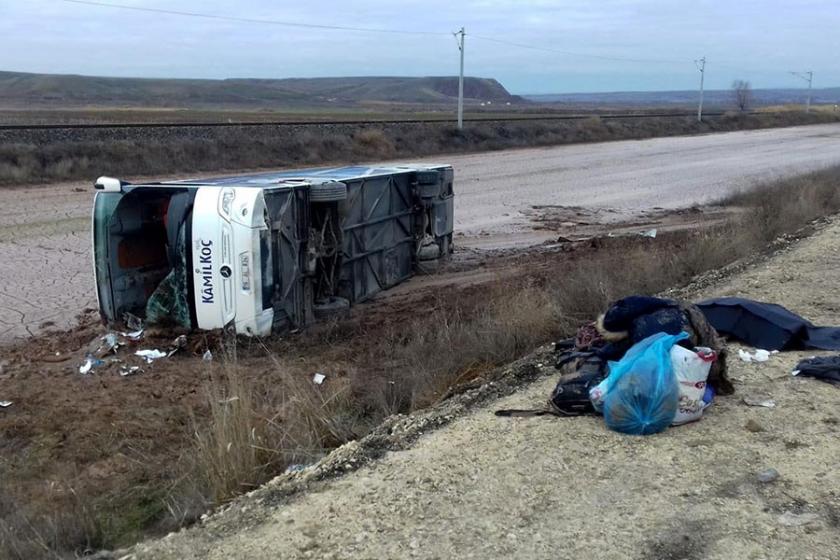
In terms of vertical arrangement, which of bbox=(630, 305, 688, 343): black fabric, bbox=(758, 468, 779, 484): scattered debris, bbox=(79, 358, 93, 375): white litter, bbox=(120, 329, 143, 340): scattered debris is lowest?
bbox=(79, 358, 93, 375): white litter

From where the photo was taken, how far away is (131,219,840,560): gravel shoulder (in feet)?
13.6

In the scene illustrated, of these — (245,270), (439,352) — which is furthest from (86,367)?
(439,352)

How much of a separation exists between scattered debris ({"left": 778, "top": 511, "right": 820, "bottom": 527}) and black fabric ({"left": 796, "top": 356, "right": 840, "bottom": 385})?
2215mm

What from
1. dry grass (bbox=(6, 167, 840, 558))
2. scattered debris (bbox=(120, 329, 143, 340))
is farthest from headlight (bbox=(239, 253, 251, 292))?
scattered debris (bbox=(120, 329, 143, 340))

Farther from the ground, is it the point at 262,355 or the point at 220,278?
the point at 220,278

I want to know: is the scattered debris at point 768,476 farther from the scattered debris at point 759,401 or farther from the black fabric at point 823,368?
the black fabric at point 823,368

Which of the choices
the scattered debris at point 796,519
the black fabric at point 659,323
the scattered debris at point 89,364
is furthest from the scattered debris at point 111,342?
the scattered debris at point 796,519

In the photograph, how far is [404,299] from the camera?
1134 cm

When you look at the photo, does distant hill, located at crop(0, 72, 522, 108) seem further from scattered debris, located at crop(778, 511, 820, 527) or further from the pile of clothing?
scattered debris, located at crop(778, 511, 820, 527)

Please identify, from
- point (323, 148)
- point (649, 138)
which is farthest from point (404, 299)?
point (649, 138)

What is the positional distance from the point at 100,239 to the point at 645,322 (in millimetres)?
5924

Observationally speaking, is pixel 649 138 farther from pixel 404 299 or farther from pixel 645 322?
pixel 645 322

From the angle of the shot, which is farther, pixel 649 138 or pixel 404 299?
pixel 649 138

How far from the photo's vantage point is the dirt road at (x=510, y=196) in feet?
39.0
